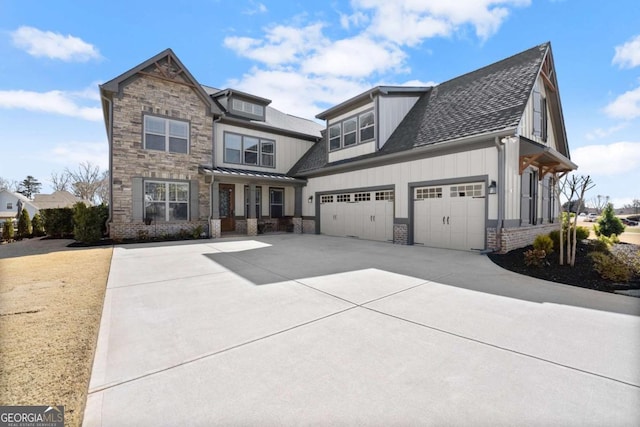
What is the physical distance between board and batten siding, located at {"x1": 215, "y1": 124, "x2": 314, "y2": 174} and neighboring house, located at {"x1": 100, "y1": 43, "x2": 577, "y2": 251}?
0.08m

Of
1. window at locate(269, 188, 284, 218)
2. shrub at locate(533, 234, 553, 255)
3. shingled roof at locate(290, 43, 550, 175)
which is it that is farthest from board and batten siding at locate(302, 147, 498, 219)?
window at locate(269, 188, 284, 218)

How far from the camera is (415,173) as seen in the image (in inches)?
420

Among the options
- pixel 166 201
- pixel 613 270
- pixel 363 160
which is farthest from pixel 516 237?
pixel 166 201

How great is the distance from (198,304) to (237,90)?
46.3 ft

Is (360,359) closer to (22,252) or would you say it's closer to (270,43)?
(270,43)

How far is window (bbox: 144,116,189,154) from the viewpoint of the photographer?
12.6 metres

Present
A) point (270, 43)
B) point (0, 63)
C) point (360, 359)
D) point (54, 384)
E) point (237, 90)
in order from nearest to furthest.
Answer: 1. point (54, 384)
2. point (360, 359)
3. point (0, 63)
4. point (270, 43)
5. point (237, 90)

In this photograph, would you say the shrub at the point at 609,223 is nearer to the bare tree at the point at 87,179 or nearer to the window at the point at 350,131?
the window at the point at 350,131

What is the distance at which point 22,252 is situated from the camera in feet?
29.8

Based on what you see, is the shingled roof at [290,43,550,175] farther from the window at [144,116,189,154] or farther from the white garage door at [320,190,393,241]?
the window at [144,116,189,154]

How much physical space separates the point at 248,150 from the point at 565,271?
572 inches

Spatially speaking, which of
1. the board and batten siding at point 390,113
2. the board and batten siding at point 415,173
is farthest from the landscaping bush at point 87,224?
the board and batten siding at point 390,113

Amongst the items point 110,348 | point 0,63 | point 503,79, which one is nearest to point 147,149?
point 0,63

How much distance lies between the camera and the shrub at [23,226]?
13.6m
